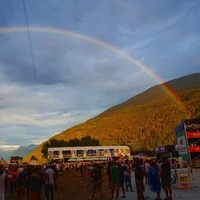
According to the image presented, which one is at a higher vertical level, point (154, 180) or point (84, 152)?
point (84, 152)

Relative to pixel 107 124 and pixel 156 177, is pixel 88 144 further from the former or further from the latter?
pixel 156 177

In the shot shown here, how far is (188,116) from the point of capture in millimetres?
115000

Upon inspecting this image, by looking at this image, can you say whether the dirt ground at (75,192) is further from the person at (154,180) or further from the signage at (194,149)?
the signage at (194,149)

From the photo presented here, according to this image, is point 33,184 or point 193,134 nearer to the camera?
point 33,184

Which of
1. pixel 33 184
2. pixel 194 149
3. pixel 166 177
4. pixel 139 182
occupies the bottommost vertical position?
pixel 139 182

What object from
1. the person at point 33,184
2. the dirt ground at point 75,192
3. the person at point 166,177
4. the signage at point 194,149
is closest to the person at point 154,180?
the person at point 166,177

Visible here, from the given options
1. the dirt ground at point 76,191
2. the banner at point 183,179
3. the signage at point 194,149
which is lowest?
the dirt ground at point 76,191

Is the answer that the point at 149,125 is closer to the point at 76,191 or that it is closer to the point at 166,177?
the point at 76,191

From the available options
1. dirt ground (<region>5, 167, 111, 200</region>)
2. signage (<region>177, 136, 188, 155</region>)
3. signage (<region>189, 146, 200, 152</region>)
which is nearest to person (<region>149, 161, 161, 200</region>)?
dirt ground (<region>5, 167, 111, 200</region>)

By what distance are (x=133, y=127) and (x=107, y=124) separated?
17.8 meters

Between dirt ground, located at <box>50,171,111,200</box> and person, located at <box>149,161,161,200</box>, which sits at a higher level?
person, located at <box>149,161,161,200</box>

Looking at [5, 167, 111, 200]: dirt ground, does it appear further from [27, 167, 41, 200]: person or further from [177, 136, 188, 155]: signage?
[177, 136, 188, 155]: signage

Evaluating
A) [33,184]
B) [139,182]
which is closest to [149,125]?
[139,182]

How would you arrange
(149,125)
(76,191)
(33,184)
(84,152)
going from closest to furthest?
(33,184)
(76,191)
(84,152)
(149,125)
